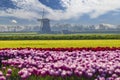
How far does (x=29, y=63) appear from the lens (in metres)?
17.2

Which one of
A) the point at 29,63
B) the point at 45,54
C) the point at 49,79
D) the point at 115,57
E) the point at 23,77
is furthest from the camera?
the point at 45,54

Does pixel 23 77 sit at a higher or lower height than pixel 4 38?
higher

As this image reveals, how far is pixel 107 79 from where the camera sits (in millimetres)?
13766

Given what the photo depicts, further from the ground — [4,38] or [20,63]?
[20,63]

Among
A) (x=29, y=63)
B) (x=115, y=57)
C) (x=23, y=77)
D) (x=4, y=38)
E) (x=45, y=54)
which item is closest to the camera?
(x=23, y=77)

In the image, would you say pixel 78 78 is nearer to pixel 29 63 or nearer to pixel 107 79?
pixel 107 79

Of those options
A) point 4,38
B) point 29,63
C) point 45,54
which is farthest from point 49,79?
point 4,38

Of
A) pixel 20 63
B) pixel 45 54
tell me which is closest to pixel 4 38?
pixel 45 54

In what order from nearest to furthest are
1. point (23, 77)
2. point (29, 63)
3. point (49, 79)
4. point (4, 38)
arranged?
1. point (23, 77)
2. point (49, 79)
3. point (29, 63)
4. point (4, 38)

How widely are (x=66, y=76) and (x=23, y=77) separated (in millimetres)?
1853

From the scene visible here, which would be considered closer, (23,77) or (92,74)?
(23,77)

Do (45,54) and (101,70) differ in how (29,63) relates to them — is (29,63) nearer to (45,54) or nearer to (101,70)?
(101,70)

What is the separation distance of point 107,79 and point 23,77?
9.59 ft

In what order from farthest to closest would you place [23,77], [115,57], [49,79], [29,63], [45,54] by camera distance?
1. [45,54]
2. [115,57]
3. [29,63]
4. [49,79]
5. [23,77]
